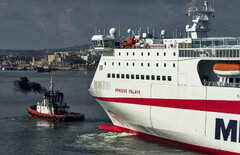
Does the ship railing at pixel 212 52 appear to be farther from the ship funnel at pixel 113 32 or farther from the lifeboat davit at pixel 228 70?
the ship funnel at pixel 113 32

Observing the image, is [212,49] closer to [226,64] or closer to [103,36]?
[226,64]

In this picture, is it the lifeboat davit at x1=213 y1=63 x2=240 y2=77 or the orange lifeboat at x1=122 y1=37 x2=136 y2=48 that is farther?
the orange lifeboat at x1=122 y1=37 x2=136 y2=48

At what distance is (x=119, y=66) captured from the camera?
30.0 meters

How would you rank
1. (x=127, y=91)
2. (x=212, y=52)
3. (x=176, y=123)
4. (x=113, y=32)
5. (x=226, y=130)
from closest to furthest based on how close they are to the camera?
(x=226, y=130) < (x=212, y=52) < (x=176, y=123) < (x=127, y=91) < (x=113, y=32)

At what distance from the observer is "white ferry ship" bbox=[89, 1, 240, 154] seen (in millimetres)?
24266

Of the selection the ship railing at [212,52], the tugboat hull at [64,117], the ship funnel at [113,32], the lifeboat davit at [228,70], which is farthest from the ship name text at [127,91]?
the tugboat hull at [64,117]

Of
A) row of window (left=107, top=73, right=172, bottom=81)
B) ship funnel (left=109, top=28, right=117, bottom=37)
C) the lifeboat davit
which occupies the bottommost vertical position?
row of window (left=107, top=73, right=172, bottom=81)

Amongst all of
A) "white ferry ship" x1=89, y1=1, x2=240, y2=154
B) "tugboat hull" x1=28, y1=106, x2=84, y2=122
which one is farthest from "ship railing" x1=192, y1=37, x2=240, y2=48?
"tugboat hull" x1=28, y1=106, x2=84, y2=122

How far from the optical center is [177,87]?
1032 inches

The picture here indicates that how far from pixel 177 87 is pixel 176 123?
7.97 ft

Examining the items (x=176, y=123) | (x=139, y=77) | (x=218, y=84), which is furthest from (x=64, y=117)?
(x=218, y=84)

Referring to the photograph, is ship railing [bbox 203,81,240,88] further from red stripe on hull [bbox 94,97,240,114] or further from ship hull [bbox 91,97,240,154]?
ship hull [bbox 91,97,240,154]

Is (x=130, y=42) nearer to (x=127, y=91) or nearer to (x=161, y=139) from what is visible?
(x=127, y=91)

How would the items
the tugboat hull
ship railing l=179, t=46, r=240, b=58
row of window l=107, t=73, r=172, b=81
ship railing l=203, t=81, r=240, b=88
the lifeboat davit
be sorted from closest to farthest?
1. the lifeboat davit
2. ship railing l=179, t=46, r=240, b=58
3. ship railing l=203, t=81, r=240, b=88
4. row of window l=107, t=73, r=172, b=81
5. the tugboat hull
